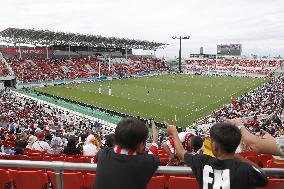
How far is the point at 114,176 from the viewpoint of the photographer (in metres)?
2.94

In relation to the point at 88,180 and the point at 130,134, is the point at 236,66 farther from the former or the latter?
the point at 130,134

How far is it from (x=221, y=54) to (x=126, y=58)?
160ft

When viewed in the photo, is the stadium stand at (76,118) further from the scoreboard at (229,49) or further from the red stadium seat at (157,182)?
the scoreboard at (229,49)

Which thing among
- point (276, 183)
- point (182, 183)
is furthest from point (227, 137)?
point (182, 183)

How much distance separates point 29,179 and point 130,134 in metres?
2.40

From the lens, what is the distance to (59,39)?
230 ft

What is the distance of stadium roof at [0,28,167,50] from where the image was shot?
207 ft

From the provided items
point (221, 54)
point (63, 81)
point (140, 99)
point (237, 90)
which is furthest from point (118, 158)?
point (221, 54)

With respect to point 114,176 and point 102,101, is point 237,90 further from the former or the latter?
point 114,176

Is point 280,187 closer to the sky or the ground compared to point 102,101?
closer to the sky

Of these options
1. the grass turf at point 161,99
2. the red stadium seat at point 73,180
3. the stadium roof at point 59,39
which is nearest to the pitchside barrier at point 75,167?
the red stadium seat at point 73,180

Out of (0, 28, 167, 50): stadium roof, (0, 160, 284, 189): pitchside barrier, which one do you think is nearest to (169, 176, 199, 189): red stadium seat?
(0, 160, 284, 189): pitchside barrier

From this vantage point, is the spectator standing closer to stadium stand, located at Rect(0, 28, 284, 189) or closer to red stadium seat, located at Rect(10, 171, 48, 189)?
stadium stand, located at Rect(0, 28, 284, 189)

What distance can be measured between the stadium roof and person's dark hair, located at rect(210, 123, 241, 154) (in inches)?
2481
